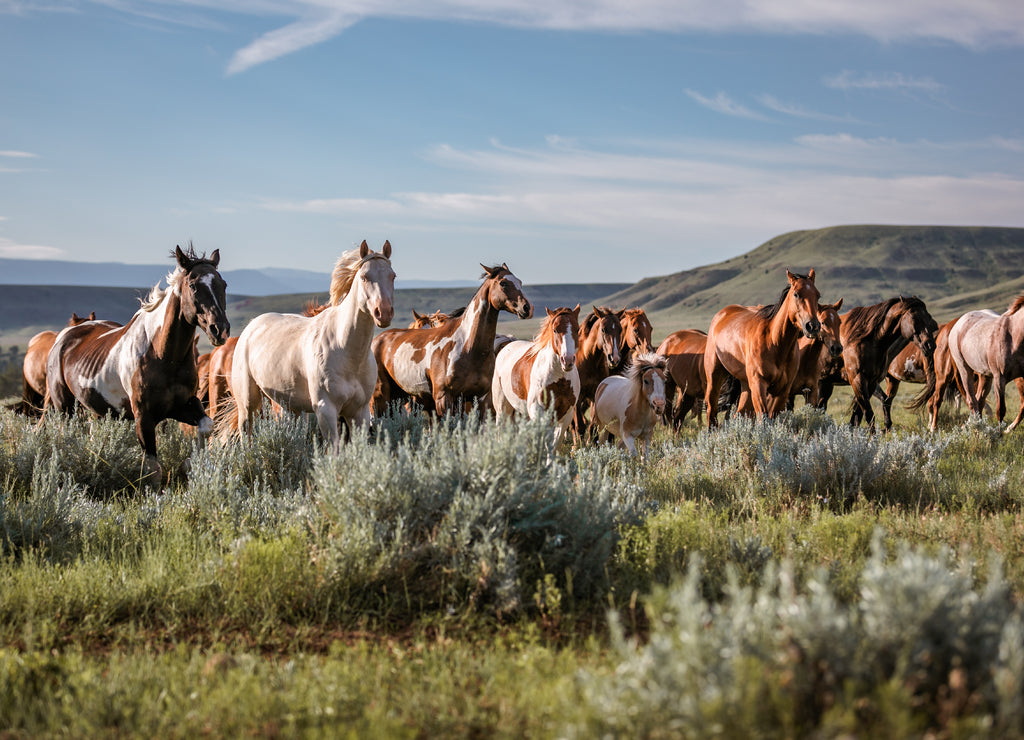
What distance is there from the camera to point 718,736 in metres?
2.16

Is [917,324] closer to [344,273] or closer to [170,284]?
[344,273]

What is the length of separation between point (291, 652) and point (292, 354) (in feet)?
14.5

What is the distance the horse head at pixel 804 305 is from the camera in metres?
9.12

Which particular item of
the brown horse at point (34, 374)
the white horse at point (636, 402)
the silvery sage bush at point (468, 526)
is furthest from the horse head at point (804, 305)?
Result: the brown horse at point (34, 374)

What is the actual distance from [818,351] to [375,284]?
8.18 meters

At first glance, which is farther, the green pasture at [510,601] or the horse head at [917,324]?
the horse head at [917,324]

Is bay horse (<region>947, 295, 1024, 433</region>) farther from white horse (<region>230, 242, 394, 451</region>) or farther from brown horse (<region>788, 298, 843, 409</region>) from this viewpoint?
white horse (<region>230, 242, 394, 451</region>)

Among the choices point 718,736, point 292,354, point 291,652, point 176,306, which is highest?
point 176,306

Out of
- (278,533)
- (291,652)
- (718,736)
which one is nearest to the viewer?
(718,736)

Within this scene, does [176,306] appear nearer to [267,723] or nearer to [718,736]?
[267,723]

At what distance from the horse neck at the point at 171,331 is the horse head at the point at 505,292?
11.5 ft

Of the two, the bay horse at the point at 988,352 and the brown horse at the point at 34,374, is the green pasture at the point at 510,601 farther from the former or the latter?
the bay horse at the point at 988,352

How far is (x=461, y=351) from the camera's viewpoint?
9.39 meters

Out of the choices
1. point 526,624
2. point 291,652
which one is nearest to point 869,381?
point 526,624
